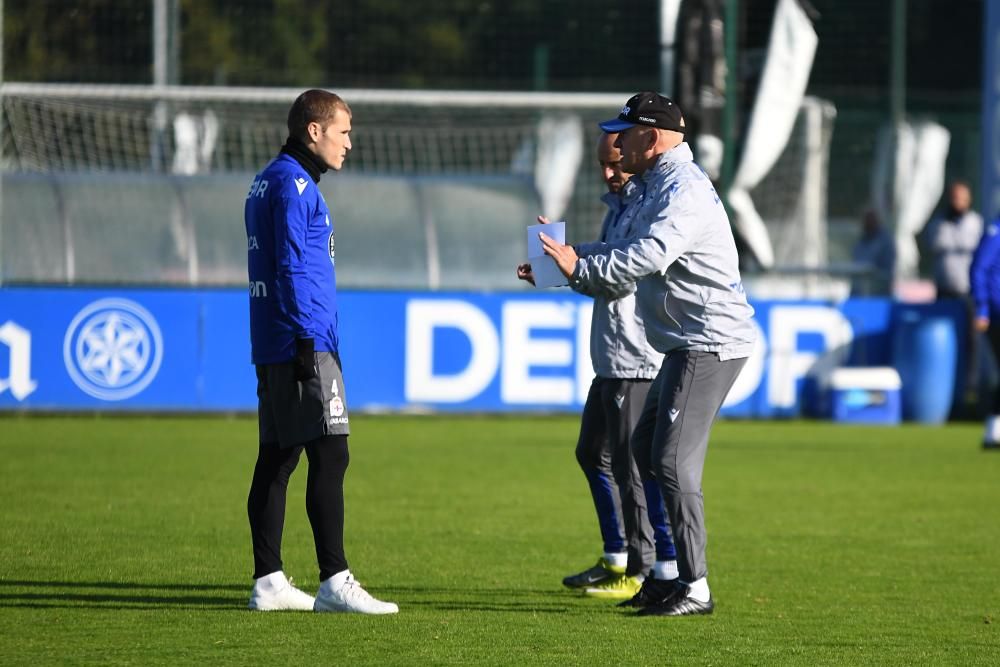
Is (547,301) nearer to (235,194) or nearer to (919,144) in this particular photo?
(235,194)

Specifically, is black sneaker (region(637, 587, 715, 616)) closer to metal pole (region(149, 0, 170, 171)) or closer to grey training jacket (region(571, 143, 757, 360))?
grey training jacket (region(571, 143, 757, 360))

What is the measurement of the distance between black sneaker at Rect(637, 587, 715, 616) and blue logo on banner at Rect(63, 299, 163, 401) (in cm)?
1128

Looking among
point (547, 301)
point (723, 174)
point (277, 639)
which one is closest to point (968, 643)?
point (277, 639)

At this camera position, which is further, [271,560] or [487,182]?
[487,182]

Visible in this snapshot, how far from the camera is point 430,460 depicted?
14195mm

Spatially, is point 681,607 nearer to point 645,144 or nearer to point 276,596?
point 276,596

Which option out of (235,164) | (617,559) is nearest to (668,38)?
(235,164)

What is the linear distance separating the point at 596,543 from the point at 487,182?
11382 mm

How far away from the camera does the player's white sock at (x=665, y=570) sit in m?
7.65

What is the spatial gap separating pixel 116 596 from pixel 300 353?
4.83 ft

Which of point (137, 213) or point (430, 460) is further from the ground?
point (137, 213)

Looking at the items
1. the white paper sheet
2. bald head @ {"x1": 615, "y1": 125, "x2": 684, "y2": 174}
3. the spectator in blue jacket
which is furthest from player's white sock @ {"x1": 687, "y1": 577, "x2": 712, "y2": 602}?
the spectator in blue jacket

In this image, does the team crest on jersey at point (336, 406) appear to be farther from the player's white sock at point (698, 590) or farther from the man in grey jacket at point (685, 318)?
the player's white sock at point (698, 590)

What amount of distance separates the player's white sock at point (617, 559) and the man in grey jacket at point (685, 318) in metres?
0.85
